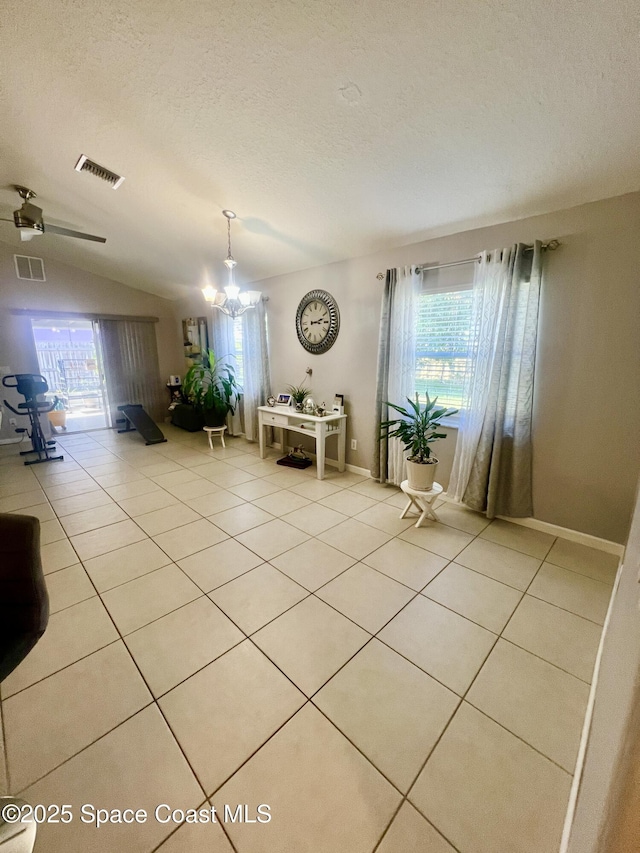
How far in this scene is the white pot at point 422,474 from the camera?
2623mm

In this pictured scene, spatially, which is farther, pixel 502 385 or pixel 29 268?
pixel 29 268

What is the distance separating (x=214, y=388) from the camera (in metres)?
5.19

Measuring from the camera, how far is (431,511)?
2809 mm

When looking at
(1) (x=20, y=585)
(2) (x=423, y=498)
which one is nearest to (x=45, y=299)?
(1) (x=20, y=585)

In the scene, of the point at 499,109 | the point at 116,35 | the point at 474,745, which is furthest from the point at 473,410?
the point at 116,35

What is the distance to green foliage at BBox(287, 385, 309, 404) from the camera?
4.04 m

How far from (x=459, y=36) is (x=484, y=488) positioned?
2671 mm

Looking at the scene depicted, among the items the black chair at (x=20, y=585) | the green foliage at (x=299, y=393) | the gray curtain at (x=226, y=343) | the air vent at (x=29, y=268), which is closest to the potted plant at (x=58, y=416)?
the air vent at (x=29, y=268)

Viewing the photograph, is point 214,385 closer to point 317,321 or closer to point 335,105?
point 317,321

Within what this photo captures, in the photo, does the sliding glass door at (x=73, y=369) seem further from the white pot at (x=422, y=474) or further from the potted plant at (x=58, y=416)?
the white pot at (x=422, y=474)

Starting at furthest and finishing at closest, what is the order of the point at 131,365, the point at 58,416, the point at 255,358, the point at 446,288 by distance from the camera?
1. the point at 131,365
2. the point at 58,416
3. the point at 255,358
4. the point at 446,288

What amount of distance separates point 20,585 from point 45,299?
5.81 meters

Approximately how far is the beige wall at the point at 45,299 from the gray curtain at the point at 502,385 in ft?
19.5

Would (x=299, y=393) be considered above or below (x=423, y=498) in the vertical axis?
above
